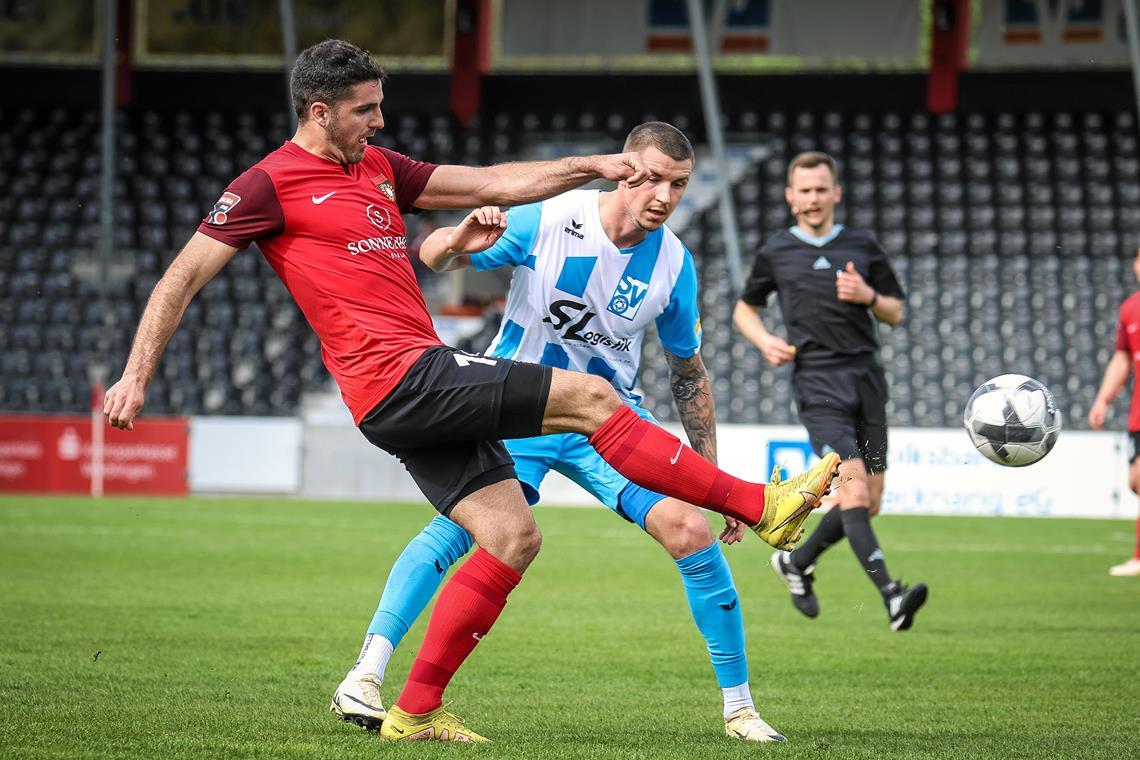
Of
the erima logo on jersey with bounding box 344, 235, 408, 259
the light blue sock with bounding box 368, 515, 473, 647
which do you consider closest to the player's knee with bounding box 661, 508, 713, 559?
the light blue sock with bounding box 368, 515, 473, 647

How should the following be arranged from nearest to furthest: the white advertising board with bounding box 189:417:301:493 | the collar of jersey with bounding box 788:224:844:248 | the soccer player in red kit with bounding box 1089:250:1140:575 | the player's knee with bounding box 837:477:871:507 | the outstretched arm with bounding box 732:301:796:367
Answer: the outstretched arm with bounding box 732:301:796:367 < the player's knee with bounding box 837:477:871:507 < the collar of jersey with bounding box 788:224:844:248 < the soccer player in red kit with bounding box 1089:250:1140:575 < the white advertising board with bounding box 189:417:301:493

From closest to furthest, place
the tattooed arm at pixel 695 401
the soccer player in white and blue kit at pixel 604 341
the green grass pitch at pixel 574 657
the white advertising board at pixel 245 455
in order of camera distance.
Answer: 1. the green grass pitch at pixel 574 657
2. the soccer player in white and blue kit at pixel 604 341
3. the tattooed arm at pixel 695 401
4. the white advertising board at pixel 245 455

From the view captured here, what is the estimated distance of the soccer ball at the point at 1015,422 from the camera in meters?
5.25

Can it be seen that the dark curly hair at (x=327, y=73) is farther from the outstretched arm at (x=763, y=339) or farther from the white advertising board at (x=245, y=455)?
the white advertising board at (x=245, y=455)

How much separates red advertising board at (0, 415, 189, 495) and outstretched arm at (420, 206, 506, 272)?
1363cm

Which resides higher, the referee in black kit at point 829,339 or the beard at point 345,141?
the beard at point 345,141

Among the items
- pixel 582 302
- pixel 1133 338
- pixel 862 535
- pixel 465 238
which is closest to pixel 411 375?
pixel 465 238

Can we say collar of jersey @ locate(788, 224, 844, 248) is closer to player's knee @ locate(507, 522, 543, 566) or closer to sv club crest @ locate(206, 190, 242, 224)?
player's knee @ locate(507, 522, 543, 566)

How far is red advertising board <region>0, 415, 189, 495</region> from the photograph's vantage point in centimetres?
1742

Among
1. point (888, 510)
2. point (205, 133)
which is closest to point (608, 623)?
point (888, 510)

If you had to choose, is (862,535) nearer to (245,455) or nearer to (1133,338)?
(1133,338)

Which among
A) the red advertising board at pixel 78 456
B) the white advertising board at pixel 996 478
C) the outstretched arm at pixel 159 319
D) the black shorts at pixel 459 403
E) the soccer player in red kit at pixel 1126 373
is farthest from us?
the red advertising board at pixel 78 456

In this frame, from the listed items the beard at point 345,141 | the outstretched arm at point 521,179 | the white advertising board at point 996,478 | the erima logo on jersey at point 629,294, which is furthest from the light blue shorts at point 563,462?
the white advertising board at point 996,478

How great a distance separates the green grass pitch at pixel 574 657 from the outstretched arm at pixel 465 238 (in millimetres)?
1466
